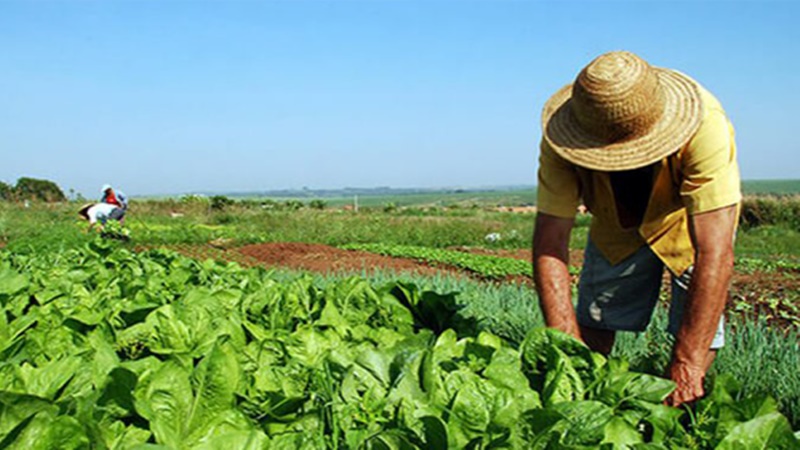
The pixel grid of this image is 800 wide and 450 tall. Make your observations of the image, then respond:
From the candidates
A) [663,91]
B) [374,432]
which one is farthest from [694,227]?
[374,432]

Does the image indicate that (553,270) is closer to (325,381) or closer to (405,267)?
(325,381)

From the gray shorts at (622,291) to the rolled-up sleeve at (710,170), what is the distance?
865 mm

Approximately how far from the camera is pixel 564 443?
1289 mm

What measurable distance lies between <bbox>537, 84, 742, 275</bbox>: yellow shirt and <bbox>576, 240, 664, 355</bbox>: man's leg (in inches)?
3.1

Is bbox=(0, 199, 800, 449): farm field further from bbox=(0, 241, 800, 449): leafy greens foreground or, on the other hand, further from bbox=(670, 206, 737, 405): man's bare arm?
A: bbox=(670, 206, 737, 405): man's bare arm

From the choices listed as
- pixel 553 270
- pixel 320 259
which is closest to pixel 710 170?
pixel 553 270

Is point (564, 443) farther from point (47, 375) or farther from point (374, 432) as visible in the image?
point (47, 375)

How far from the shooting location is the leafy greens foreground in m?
1.24

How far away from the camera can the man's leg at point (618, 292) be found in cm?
329

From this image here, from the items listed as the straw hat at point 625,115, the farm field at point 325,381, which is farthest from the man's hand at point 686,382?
the straw hat at point 625,115

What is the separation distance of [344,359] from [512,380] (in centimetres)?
44

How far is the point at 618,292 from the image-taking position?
3.37 m

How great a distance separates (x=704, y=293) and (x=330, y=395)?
148 cm

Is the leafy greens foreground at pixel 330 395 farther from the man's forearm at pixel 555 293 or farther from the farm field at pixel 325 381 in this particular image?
the man's forearm at pixel 555 293
